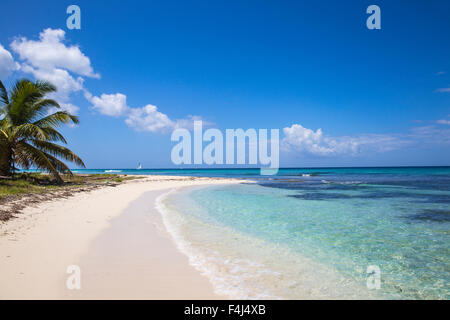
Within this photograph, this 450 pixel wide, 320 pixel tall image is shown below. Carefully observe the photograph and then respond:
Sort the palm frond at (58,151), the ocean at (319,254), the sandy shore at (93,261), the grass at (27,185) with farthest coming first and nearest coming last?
the palm frond at (58,151), the grass at (27,185), the ocean at (319,254), the sandy shore at (93,261)

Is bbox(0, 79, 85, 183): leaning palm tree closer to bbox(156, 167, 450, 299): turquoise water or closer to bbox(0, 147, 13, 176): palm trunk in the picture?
bbox(0, 147, 13, 176): palm trunk

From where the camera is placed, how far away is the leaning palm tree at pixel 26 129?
16000mm

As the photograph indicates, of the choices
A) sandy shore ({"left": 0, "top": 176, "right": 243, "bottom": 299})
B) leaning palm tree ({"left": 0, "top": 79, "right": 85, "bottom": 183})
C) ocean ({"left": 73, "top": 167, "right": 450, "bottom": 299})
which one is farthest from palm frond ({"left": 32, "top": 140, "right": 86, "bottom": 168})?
ocean ({"left": 73, "top": 167, "right": 450, "bottom": 299})

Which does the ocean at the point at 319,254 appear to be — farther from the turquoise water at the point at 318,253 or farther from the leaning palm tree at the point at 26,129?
the leaning palm tree at the point at 26,129

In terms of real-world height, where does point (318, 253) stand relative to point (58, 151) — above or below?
below

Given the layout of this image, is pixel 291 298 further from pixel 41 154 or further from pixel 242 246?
pixel 41 154

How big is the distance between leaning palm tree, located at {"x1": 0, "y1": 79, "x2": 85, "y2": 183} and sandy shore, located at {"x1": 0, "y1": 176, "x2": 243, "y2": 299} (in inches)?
404

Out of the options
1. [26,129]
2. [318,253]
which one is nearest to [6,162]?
[26,129]

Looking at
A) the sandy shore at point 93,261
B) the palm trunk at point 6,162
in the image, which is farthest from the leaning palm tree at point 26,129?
the sandy shore at point 93,261

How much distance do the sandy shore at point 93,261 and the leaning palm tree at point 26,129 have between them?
10252 mm

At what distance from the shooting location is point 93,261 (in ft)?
16.3

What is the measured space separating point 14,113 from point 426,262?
22.7 metres

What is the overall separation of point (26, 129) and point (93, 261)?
15.6 metres

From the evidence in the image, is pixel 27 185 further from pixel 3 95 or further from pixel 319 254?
pixel 319 254
